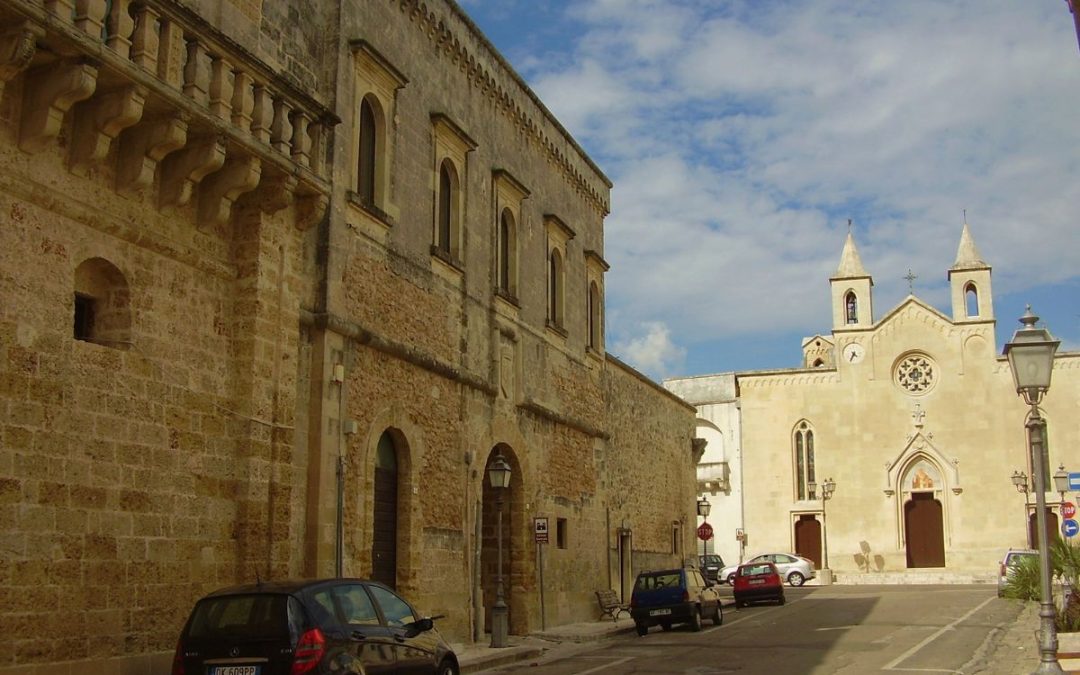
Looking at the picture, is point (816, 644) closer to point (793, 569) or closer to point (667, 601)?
point (667, 601)

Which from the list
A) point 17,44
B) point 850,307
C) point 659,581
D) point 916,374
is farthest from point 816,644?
point 850,307

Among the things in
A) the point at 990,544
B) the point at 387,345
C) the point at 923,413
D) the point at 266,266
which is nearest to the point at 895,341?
the point at 923,413

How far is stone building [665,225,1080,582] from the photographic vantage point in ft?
173

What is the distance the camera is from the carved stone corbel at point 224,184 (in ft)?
41.5

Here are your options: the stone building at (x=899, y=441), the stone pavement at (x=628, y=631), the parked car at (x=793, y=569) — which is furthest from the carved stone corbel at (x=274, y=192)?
the stone building at (x=899, y=441)

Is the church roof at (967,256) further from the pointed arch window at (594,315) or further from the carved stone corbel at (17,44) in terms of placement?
the carved stone corbel at (17,44)

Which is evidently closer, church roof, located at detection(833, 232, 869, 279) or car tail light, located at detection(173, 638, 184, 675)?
car tail light, located at detection(173, 638, 184, 675)

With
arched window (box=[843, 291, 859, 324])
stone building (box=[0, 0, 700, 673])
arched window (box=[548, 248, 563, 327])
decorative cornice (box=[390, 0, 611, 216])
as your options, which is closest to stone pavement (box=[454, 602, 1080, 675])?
stone building (box=[0, 0, 700, 673])

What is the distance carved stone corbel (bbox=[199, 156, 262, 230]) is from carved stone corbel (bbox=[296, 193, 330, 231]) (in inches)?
52.7

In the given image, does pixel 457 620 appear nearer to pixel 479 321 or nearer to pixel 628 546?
pixel 479 321

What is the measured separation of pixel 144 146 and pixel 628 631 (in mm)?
16466

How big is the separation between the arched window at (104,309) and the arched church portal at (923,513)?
48799 millimetres

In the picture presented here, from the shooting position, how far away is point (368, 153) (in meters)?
17.5

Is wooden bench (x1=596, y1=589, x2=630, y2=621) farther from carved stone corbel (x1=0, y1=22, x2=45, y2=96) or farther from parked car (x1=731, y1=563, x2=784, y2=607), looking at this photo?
carved stone corbel (x1=0, y1=22, x2=45, y2=96)
